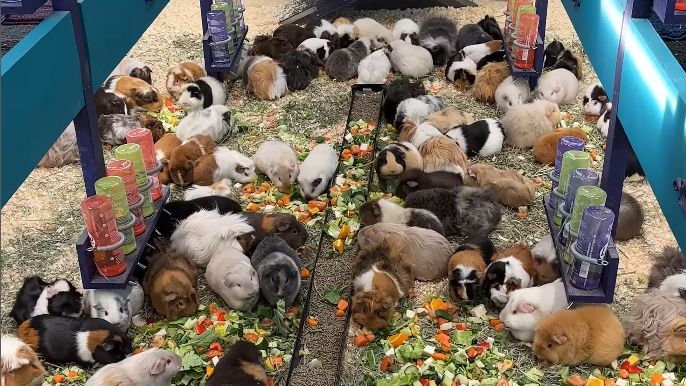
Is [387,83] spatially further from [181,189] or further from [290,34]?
[181,189]

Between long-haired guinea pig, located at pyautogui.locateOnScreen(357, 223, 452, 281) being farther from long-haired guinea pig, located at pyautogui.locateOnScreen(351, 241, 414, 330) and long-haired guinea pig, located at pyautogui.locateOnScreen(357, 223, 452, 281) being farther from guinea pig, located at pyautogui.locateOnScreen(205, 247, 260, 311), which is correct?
guinea pig, located at pyautogui.locateOnScreen(205, 247, 260, 311)

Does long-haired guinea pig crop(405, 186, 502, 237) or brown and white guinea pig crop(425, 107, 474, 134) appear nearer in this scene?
long-haired guinea pig crop(405, 186, 502, 237)

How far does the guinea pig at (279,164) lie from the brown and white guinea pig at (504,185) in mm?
977

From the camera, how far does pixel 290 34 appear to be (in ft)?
18.7

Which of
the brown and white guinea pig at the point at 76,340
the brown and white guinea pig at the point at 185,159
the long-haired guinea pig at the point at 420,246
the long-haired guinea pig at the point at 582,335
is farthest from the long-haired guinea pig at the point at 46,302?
the long-haired guinea pig at the point at 582,335

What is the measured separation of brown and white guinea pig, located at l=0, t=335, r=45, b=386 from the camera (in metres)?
2.36

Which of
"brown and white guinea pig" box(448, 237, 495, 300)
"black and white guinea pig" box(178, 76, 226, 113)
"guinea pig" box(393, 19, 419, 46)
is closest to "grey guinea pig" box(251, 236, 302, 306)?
"brown and white guinea pig" box(448, 237, 495, 300)

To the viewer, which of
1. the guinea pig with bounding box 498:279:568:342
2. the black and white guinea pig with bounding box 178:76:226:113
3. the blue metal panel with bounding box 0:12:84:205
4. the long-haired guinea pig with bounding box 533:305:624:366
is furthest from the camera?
the black and white guinea pig with bounding box 178:76:226:113

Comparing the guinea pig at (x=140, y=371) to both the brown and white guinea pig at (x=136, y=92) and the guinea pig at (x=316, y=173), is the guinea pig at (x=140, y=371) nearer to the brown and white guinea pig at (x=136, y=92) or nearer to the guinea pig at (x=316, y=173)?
the guinea pig at (x=316, y=173)

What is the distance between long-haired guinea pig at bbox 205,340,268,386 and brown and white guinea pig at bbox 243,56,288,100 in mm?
2708

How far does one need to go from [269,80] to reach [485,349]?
2874 mm

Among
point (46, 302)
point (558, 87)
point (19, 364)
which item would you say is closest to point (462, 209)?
point (558, 87)

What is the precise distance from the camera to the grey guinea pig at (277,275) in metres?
2.82

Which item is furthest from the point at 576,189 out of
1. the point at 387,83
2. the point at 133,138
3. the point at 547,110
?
the point at 387,83
